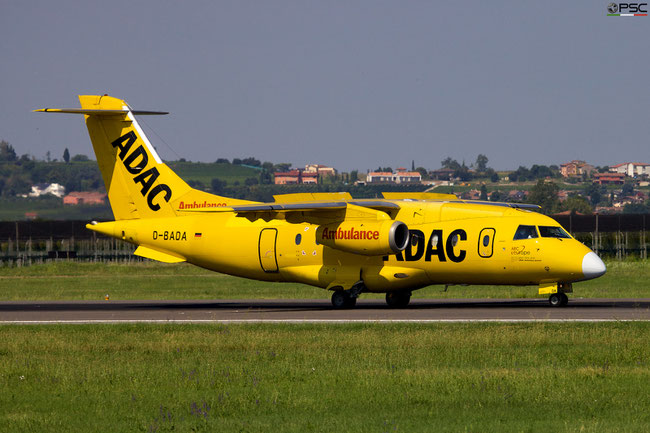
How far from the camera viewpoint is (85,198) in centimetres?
12388

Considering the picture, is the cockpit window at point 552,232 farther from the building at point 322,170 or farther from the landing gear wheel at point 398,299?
the building at point 322,170

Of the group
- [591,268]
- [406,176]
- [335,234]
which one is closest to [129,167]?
[335,234]

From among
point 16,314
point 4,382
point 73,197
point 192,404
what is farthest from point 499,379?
point 73,197

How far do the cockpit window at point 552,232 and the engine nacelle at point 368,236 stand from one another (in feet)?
14.3

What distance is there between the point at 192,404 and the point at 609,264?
53624 mm

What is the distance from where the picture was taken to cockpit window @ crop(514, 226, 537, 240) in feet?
106

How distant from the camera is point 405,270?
1321 inches

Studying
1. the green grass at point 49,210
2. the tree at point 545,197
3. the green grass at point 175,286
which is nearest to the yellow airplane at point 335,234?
the green grass at point 175,286

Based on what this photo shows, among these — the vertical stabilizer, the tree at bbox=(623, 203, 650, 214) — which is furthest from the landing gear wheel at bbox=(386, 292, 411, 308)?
the tree at bbox=(623, 203, 650, 214)

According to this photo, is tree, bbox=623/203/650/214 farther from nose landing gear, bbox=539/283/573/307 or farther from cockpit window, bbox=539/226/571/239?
cockpit window, bbox=539/226/571/239

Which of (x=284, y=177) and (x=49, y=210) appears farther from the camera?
(x=284, y=177)

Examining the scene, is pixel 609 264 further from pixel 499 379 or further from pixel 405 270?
pixel 499 379

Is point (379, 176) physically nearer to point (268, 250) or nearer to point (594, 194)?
point (594, 194)

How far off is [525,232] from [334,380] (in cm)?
1631
